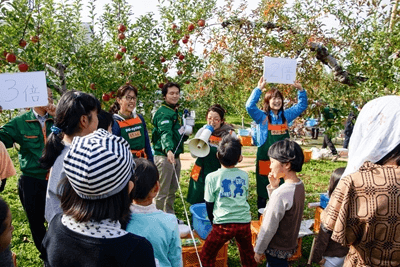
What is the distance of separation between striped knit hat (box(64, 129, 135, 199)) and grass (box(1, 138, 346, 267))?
243 cm

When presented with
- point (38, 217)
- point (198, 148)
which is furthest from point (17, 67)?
point (198, 148)

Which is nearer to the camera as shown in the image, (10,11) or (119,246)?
(119,246)

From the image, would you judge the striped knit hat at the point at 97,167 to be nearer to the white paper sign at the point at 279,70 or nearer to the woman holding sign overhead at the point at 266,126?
the woman holding sign overhead at the point at 266,126

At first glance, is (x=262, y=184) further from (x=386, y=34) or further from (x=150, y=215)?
(x=150, y=215)

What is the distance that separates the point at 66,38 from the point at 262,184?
2.82 meters

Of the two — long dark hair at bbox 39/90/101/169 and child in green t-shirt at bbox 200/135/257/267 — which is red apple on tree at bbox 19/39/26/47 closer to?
long dark hair at bbox 39/90/101/169

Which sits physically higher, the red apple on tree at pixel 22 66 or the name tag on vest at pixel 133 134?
the red apple on tree at pixel 22 66

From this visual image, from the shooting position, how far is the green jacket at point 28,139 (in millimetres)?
2850

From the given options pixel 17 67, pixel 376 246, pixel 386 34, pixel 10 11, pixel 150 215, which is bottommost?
pixel 376 246

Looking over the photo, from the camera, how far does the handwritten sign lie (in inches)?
107

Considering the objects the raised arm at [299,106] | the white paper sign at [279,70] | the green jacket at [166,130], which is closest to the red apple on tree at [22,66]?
the green jacket at [166,130]

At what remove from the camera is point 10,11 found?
3033 mm

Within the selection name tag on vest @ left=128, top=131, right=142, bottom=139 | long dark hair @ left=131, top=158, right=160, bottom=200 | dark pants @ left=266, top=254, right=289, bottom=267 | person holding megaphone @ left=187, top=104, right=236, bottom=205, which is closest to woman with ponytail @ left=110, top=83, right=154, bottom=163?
name tag on vest @ left=128, top=131, right=142, bottom=139

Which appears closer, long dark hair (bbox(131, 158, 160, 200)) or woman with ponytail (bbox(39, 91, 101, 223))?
long dark hair (bbox(131, 158, 160, 200))
